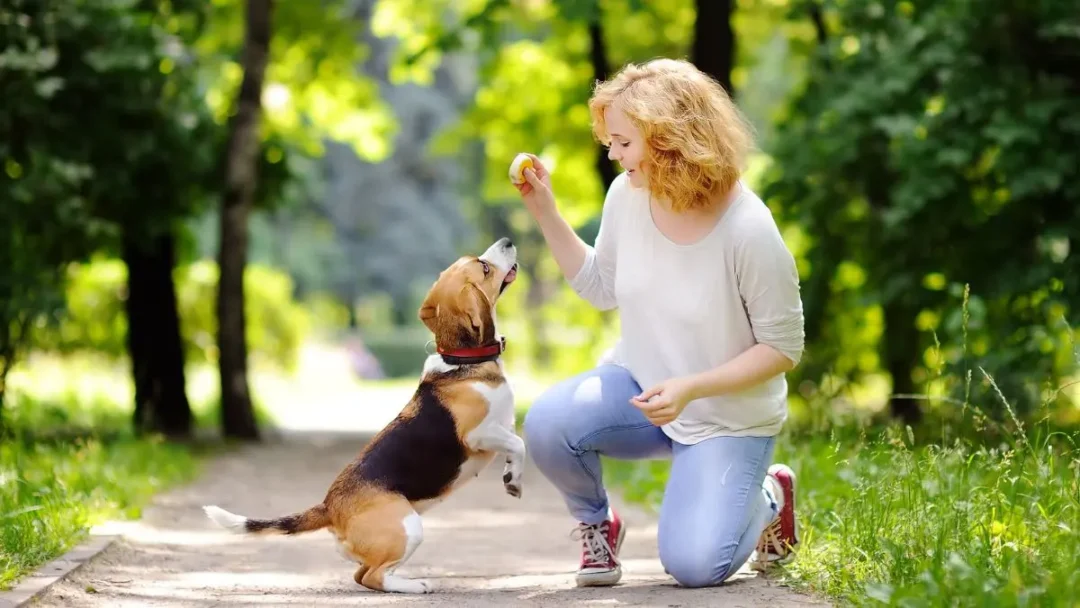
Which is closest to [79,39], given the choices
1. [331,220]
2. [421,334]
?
[421,334]

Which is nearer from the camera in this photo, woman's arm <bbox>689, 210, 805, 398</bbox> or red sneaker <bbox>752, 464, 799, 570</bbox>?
woman's arm <bbox>689, 210, 805, 398</bbox>

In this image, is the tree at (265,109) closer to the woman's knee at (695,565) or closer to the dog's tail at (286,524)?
the dog's tail at (286,524)

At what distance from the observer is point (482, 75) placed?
16.2 meters

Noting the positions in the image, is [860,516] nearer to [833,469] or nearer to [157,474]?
[833,469]

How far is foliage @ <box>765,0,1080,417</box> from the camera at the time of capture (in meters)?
8.96

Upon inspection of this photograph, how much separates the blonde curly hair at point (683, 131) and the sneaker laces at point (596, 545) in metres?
1.27

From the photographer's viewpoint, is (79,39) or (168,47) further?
(168,47)

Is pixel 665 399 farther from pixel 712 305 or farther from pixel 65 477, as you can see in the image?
pixel 65 477

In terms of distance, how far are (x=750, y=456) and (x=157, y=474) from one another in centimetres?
516

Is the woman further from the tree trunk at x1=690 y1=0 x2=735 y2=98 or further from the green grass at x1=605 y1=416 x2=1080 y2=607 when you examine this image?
the tree trunk at x1=690 y1=0 x2=735 y2=98

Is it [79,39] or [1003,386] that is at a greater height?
[79,39]

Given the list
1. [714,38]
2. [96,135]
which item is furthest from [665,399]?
[714,38]

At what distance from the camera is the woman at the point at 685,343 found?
4637 mm

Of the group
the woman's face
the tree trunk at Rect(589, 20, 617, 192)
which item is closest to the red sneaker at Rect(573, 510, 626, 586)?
the woman's face
